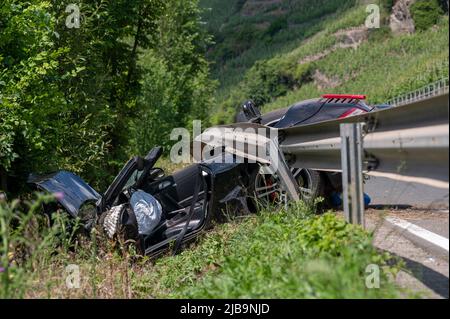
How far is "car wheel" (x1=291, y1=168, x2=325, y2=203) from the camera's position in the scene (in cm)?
699

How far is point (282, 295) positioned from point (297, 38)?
620 ft

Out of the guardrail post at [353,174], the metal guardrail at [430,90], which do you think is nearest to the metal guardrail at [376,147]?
the guardrail post at [353,174]

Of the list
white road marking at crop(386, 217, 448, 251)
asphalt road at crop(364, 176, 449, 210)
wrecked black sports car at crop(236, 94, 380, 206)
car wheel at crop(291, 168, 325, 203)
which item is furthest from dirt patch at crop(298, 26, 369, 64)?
asphalt road at crop(364, 176, 449, 210)

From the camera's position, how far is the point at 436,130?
139 inches

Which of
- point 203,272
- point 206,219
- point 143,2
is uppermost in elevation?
point 143,2

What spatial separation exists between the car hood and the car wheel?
2.23 meters

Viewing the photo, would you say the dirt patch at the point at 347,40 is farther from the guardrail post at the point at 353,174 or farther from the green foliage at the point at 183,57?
the guardrail post at the point at 353,174

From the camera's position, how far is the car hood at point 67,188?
6785 mm

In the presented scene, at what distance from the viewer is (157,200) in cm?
770

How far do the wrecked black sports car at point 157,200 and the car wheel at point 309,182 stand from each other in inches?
11.1

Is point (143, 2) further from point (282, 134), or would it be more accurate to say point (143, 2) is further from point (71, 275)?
point (71, 275)
